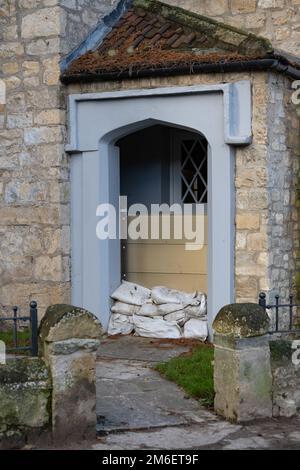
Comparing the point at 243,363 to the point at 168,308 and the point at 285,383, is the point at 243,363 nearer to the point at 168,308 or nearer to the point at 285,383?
the point at 285,383

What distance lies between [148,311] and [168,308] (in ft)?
0.83

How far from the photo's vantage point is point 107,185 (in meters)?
10.1

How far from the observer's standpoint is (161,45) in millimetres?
9875

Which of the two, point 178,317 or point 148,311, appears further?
point 148,311

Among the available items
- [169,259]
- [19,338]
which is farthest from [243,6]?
[19,338]

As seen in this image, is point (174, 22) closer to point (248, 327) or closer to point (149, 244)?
point (149, 244)

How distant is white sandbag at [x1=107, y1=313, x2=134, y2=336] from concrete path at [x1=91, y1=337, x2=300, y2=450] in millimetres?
1645

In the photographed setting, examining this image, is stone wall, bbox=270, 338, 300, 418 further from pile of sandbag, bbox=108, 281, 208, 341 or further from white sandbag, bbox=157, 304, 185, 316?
white sandbag, bbox=157, 304, 185, 316

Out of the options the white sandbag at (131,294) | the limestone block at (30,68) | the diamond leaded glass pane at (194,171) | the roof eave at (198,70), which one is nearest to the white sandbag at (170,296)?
the white sandbag at (131,294)

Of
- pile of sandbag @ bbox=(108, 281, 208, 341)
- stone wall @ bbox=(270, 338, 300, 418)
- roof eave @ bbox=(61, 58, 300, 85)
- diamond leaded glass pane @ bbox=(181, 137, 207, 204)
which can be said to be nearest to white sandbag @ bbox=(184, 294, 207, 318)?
pile of sandbag @ bbox=(108, 281, 208, 341)

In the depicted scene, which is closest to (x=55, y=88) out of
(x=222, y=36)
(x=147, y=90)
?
(x=147, y=90)

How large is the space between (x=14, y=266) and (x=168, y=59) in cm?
305

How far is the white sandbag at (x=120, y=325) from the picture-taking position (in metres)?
10.0

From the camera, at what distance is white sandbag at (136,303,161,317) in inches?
394
